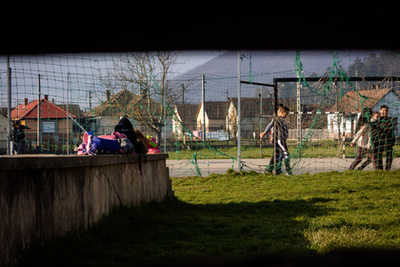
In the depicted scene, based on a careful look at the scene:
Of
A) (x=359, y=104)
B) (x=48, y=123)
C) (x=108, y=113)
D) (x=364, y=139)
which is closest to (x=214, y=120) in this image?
(x=108, y=113)

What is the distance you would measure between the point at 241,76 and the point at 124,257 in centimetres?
1002

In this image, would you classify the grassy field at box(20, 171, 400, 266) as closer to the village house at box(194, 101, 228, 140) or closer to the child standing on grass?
the child standing on grass

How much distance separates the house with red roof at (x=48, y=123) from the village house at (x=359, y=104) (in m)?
7.73

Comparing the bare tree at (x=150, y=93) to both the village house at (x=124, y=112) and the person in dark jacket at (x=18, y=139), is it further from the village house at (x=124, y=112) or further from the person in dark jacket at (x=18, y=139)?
the person in dark jacket at (x=18, y=139)

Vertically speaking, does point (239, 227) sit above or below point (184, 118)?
below

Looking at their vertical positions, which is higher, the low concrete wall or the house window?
the house window

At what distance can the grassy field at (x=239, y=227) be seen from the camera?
173 inches

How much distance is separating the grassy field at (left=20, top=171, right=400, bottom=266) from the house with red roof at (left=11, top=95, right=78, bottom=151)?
154 inches

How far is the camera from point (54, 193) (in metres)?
4.19

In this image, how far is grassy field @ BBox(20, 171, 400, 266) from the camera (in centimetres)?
439

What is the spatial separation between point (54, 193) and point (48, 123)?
10.2m

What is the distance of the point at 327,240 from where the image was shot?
466 centimetres

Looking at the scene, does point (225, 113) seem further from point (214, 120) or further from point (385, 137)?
point (385, 137)

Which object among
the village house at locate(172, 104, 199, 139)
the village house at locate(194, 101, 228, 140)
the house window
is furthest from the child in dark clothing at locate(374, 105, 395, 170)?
the house window
